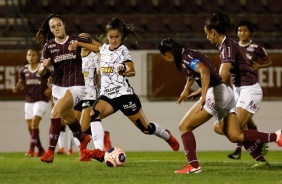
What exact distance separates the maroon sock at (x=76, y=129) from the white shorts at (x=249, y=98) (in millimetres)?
2299

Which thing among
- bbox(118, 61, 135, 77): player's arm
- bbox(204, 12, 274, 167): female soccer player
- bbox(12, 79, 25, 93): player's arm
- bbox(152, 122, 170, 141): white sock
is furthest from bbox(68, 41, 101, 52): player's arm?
bbox(12, 79, 25, 93): player's arm

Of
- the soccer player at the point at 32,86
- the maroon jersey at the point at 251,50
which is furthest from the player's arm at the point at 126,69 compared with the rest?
the soccer player at the point at 32,86

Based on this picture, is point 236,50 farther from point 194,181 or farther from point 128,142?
point 128,142

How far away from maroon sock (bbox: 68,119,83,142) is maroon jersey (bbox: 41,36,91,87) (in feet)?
2.16

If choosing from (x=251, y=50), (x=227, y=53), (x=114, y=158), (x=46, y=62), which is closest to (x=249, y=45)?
(x=251, y=50)

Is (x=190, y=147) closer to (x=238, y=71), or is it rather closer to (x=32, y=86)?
(x=238, y=71)

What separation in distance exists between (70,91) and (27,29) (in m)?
7.11

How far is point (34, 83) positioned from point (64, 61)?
13.4ft

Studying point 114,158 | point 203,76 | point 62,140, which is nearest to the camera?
point 203,76

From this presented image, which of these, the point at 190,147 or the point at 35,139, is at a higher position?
the point at 190,147

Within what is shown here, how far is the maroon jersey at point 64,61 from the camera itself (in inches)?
451

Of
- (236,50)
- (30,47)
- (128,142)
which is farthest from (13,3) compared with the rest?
(236,50)

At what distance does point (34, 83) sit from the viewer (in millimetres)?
15508

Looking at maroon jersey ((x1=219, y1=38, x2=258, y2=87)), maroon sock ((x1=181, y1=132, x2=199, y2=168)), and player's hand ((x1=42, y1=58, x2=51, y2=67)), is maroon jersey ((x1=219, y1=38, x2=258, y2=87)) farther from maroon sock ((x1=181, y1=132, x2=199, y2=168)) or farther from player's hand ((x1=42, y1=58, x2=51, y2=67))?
player's hand ((x1=42, y1=58, x2=51, y2=67))
